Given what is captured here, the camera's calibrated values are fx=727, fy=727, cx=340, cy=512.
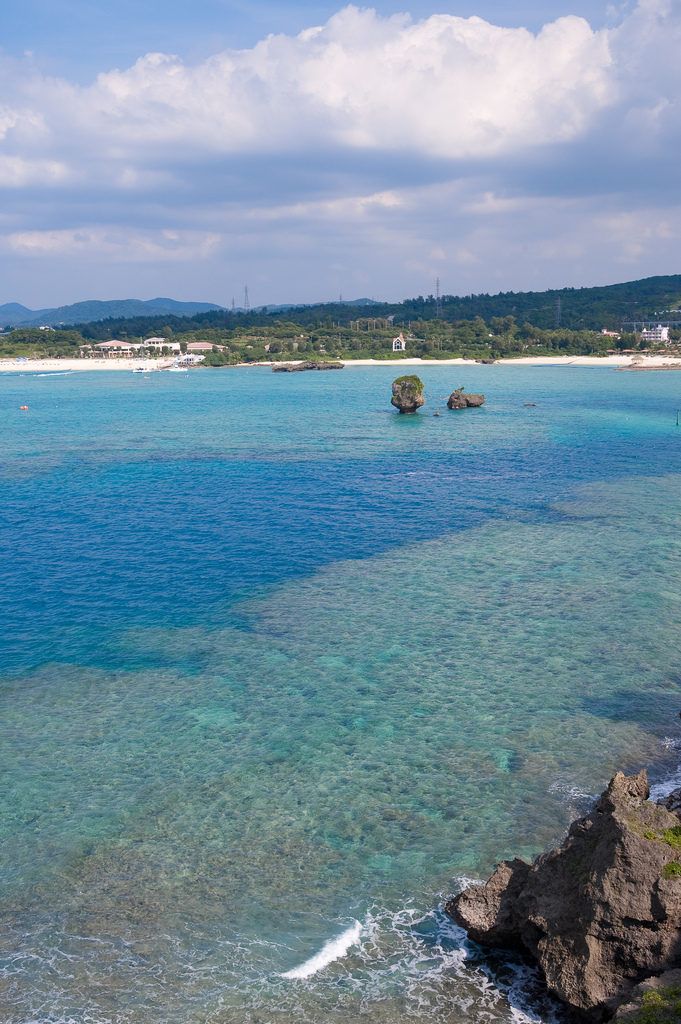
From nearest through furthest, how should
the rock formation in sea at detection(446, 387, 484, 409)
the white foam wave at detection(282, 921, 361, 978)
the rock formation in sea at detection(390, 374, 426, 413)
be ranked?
the white foam wave at detection(282, 921, 361, 978), the rock formation in sea at detection(390, 374, 426, 413), the rock formation in sea at detection(446, 387, 484, 409)

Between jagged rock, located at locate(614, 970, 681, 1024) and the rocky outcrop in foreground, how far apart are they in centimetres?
68

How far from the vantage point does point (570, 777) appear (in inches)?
744

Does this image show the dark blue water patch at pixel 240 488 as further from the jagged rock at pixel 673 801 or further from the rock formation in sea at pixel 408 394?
the jagged rock at pixel 673 801

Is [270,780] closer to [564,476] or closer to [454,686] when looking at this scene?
[454,686]

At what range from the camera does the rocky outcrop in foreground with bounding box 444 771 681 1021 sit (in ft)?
37.8

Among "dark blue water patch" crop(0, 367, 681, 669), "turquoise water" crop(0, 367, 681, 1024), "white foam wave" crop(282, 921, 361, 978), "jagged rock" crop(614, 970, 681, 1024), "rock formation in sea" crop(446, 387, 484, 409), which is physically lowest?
"white foam wave" crop(282, 921, 361, 978)

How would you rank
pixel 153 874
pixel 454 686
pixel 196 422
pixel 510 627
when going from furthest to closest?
A: pixel 196 422, pixel 510 627, pixel 454 686, pixel 153 874

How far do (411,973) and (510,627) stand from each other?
16.9m

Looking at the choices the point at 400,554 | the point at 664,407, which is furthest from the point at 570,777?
the point at 664,407

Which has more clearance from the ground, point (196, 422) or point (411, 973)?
point (196, 422)

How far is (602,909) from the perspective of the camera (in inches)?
463

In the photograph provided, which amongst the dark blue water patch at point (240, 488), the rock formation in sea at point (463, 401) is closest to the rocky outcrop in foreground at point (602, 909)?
the dark blue water patch at point (240, 488)

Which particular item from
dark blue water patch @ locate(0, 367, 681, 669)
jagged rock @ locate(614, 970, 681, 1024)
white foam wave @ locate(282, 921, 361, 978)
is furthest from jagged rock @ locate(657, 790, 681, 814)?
dark blue water patch @ locate(0, 367, 681, 669)

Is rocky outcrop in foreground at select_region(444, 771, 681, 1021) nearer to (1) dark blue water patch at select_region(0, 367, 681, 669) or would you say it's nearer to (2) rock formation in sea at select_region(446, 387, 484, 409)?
(1) dark blue water patch at select_region(0, 367, 681, 669)
